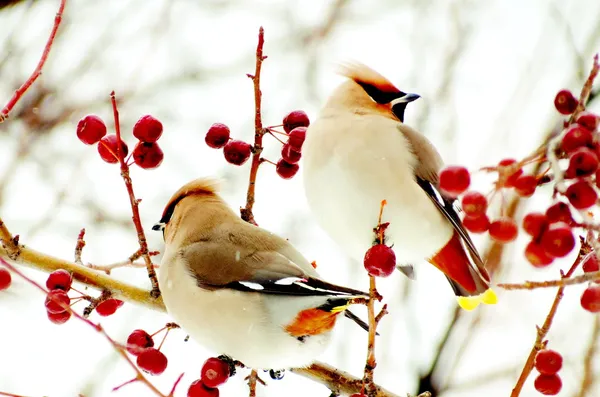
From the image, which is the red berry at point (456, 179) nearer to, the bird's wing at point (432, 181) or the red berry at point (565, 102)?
the red berry at point (565, 102)

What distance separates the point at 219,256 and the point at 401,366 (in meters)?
3.11

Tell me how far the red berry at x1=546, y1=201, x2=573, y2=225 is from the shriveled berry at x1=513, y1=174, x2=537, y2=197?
7 centimetres

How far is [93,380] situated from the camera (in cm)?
571

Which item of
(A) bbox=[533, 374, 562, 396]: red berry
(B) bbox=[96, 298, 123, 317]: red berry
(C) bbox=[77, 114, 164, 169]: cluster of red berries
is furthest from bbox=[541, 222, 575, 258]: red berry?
(B) bbox=[96, 298, 123, 317]: red berry

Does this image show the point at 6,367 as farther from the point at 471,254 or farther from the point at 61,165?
the point at 471,254

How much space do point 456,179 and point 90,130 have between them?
1291 mm

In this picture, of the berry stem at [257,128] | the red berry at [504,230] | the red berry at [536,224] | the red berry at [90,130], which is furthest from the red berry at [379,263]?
the red berry at [90,130]

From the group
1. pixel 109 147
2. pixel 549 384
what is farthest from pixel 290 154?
pixel 549 384

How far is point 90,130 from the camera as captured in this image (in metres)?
2.40

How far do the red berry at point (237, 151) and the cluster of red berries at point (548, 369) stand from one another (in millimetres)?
1196

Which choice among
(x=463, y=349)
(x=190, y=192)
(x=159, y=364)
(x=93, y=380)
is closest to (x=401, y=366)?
(x=463, y=349)

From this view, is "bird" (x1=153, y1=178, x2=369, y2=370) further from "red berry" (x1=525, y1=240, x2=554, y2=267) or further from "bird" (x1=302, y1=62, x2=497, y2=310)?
"red berry" (x1=525, y1=240, x2=554, y2=267)

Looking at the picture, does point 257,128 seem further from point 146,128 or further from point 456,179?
point 456,179

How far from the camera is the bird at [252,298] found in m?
2.56
